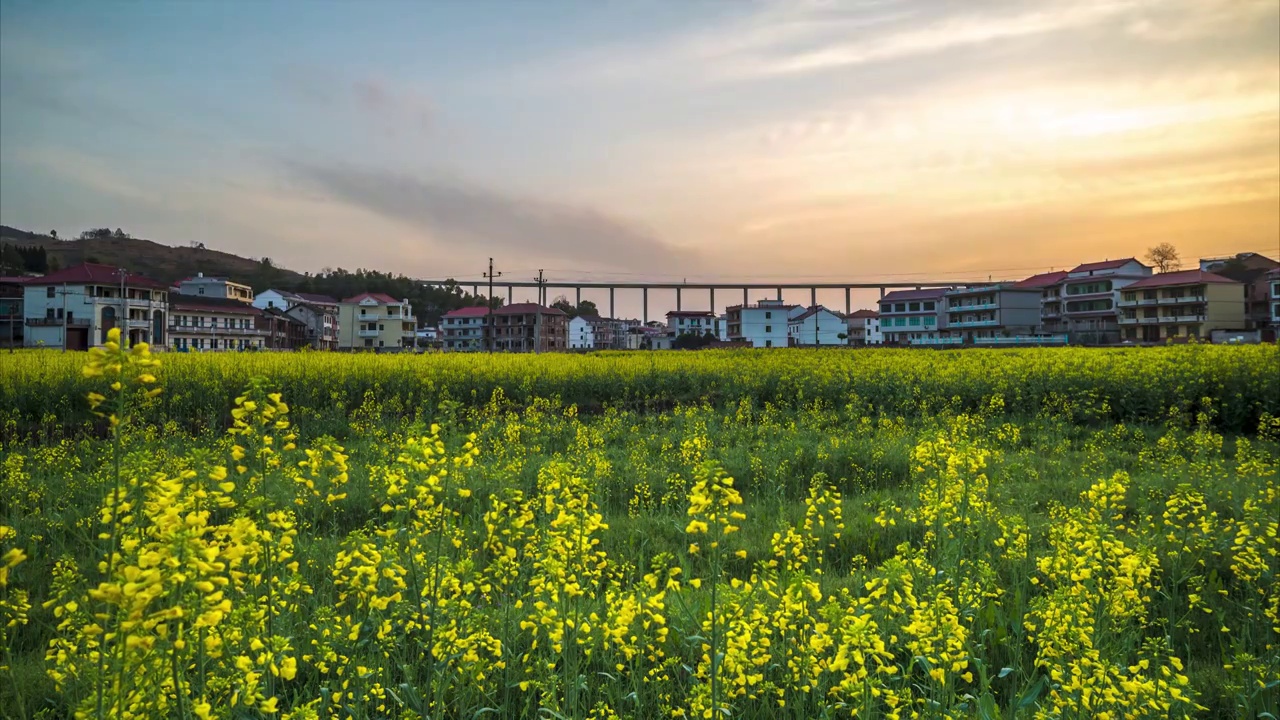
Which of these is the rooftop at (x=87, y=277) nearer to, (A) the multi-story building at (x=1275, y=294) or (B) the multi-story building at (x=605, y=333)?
(B) the multi-story building at (x=605, y=333)

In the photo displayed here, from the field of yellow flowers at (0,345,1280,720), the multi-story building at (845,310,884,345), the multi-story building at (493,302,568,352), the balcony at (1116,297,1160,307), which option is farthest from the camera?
the multi-story building at (845,310,884,345)

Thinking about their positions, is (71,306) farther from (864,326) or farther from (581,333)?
(864,326)

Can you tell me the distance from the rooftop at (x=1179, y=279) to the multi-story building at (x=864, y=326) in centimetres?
4656

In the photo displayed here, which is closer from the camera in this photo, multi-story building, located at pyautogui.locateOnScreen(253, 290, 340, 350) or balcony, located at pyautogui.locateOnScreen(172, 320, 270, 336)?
balcony, located at pyautogui.locateOnScreen(172, 320, 270, 336)

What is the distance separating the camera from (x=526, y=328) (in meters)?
105

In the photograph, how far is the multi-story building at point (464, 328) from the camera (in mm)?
112225

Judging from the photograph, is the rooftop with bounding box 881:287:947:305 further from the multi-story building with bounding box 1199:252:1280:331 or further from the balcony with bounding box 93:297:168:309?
the balcony with bounding box 93:297:168:309

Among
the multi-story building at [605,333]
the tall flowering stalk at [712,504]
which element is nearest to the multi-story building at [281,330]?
the multi-story building at [605,333]

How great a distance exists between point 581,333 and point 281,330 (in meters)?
54.8

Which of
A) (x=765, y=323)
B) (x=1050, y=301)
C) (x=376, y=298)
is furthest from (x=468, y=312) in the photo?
(x=1050, y=301)

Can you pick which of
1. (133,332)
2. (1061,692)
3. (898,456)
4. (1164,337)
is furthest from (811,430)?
(1164,337)

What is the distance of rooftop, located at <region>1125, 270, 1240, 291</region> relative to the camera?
69312mm

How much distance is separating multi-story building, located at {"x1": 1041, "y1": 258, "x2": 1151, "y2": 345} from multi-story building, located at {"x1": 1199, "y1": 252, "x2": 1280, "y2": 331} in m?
9.14

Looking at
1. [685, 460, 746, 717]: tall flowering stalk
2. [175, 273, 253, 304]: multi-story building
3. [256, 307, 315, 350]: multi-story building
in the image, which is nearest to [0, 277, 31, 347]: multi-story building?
[256, 307, 315, 350]: multi-story building
